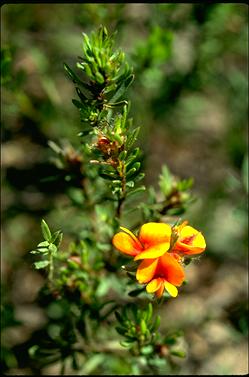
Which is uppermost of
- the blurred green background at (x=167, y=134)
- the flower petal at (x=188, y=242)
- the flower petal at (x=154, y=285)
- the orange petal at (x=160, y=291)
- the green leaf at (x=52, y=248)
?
the flower petal at (x=188, y=242)

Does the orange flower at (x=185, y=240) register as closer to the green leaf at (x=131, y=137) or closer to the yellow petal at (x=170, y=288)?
the yellow petal at (x=170, y=288)

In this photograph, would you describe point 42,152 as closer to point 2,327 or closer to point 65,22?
point 65,22

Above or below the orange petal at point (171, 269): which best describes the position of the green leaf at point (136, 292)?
below

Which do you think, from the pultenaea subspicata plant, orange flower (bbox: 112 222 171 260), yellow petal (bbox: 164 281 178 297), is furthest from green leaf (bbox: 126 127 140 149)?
yellow petal (bbox: 164 281 178 297)

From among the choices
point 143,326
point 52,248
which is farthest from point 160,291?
point 143,326

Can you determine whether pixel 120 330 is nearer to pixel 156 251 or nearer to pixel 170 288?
pixel 170 288

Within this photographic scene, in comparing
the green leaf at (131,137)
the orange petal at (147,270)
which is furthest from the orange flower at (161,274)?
the green leaf at (131,137)

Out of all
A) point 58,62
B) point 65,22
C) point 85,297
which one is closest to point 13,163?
point 58,62

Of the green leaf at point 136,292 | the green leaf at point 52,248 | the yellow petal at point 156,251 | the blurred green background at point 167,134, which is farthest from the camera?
the blurred green background at point 167,134
